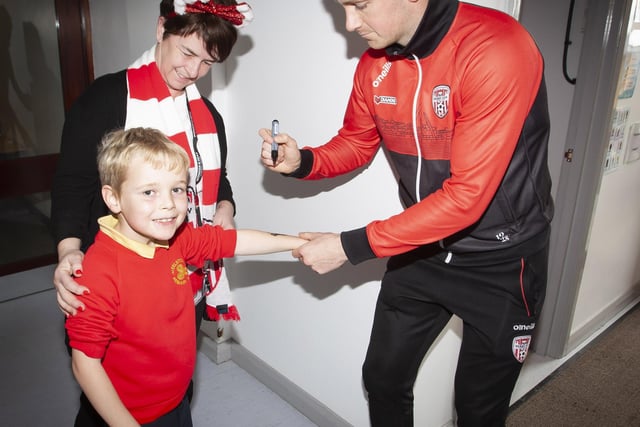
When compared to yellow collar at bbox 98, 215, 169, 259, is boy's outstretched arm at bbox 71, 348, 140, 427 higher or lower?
lower

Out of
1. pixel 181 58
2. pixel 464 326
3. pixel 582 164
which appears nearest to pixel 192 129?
pixel 181 58

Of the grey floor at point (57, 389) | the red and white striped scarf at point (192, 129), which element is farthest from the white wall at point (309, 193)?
the red and white striped scarf at point (192, 129)

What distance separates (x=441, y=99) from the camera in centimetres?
125

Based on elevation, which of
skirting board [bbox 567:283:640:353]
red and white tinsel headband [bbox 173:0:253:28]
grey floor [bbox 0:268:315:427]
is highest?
red and white tinsel headband [bbox 173:0:253:28]

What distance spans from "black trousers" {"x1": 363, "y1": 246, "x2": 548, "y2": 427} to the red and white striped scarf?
1.89 feet

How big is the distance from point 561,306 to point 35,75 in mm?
3228

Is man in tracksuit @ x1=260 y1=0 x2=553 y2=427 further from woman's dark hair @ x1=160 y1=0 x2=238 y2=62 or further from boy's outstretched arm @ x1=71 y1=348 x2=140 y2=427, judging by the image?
boy's outstretched arm @ x1=71 y1=348 x2=140 y2=427

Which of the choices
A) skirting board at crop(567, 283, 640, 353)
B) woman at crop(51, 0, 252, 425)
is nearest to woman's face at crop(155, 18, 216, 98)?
woman at crop(51, 0, 252, 425)

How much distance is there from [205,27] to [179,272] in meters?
0.67

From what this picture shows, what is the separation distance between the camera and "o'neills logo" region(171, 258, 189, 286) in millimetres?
1299

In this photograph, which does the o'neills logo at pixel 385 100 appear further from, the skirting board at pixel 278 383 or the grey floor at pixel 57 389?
the grey floor at pixel 57 389

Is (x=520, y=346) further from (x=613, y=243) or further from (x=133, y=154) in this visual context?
(x=613, y=243)

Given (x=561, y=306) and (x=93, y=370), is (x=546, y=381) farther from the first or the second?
(x=93, y=370)

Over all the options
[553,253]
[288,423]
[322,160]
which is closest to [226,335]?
[288,423]
